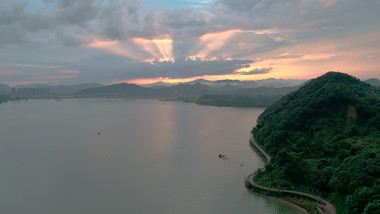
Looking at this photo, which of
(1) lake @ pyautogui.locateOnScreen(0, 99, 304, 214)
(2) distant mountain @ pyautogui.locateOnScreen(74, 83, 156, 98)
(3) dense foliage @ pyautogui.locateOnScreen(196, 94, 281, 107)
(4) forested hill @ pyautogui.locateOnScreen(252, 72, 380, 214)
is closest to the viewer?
(4) forested hill @ pyautogui.locateOnScreen(252, 72, 380, 214)

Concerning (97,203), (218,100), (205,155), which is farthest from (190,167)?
(218,100)

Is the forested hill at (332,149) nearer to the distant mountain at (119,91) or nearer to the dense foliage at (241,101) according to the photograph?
the dense foliage at (241,101)

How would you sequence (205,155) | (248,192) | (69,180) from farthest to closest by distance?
(205,155), (69,180), (248,192)

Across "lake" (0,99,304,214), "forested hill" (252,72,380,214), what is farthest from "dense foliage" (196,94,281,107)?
"forested hill" (252,72,380,214)

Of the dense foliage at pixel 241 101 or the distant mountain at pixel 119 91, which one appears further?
the distant mountain at pixel 119 91

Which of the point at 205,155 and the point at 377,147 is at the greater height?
the point at 377,147

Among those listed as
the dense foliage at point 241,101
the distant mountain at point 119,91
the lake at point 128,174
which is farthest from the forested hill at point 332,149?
the distant mountain at point 119,91

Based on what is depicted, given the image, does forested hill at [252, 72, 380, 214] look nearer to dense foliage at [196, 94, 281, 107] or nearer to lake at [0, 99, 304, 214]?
lake at [0, 99, 304, 214]

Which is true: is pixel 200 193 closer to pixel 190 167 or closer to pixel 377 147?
pixel 190 167
